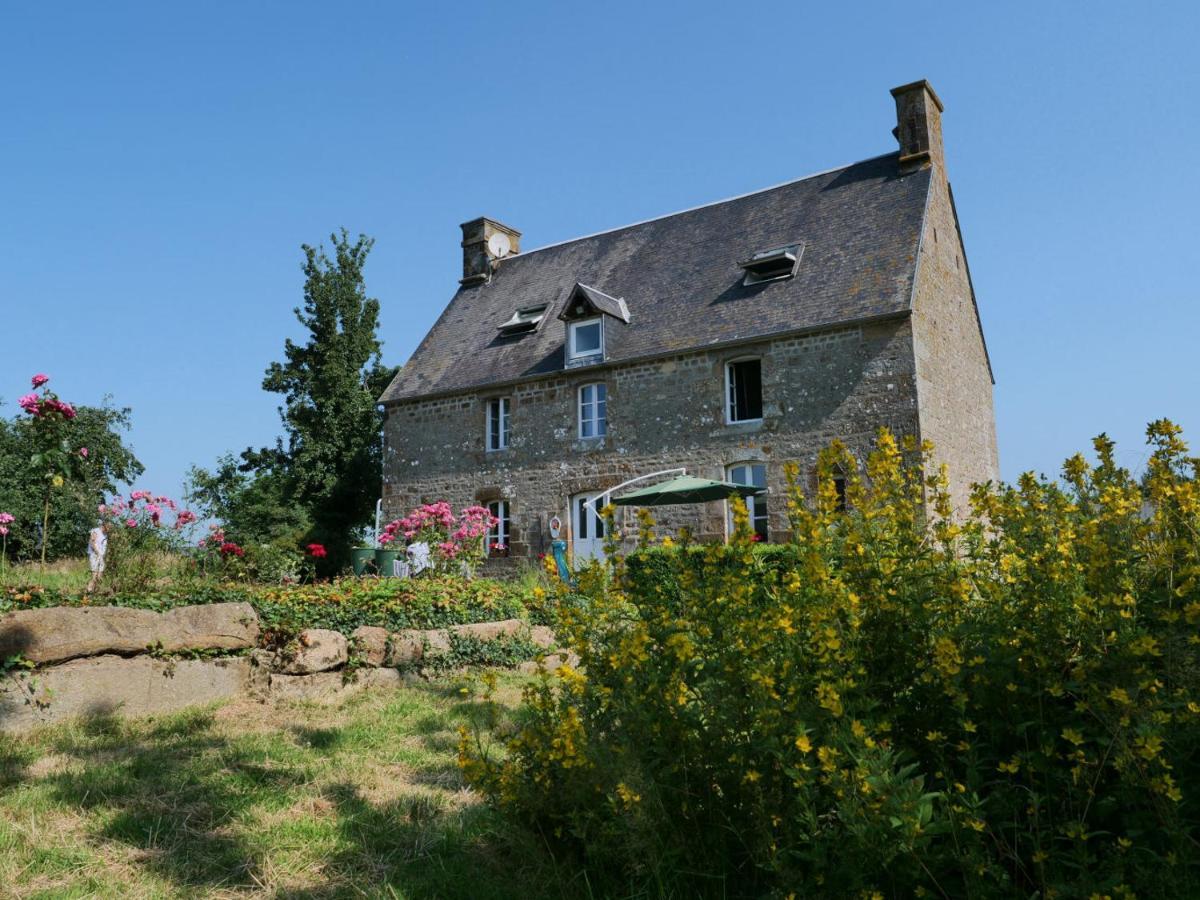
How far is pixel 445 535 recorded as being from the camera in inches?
521

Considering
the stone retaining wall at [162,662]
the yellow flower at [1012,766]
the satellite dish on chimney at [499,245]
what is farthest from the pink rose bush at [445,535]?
the satellite dish on chimney at [499,245]

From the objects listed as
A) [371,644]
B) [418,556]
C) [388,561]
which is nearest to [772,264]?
[418,556]

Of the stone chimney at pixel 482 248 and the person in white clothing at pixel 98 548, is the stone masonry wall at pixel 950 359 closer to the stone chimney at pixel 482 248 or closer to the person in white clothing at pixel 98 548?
the stone chimney at pixel 482 248

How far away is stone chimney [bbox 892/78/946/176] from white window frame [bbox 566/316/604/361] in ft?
22.7

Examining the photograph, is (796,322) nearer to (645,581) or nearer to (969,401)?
(969,401)

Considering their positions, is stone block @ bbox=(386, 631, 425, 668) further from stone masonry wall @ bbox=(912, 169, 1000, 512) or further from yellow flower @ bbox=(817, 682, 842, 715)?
stone masonry wall @ bbox=(912, 169, 1000, 512)

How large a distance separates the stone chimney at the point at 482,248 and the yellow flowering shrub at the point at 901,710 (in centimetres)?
2083

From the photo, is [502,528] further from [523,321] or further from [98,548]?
[98,548]

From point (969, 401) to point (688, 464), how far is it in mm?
6100

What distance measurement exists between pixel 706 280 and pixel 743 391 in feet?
9.15

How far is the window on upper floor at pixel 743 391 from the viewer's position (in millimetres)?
16531

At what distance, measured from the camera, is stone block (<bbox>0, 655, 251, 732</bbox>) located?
570 cm

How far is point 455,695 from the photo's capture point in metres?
6.88

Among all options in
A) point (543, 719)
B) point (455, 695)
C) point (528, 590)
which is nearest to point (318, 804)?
point (543, 719)
